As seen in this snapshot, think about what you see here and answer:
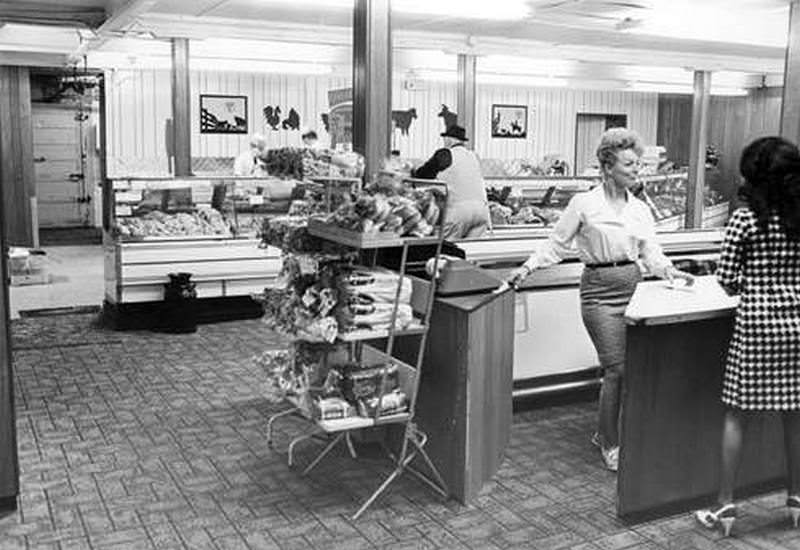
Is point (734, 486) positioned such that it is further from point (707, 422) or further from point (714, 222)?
point (714, 222)

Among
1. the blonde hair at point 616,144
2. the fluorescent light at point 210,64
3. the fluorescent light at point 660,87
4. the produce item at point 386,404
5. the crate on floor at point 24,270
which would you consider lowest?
the crate on floor at point 24,270

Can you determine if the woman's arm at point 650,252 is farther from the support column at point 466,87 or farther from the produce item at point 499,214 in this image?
the support column at point 466,87

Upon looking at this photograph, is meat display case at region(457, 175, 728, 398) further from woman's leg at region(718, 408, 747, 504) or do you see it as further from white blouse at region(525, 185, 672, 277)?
woman's leg at region(718, 408, 747, 504)

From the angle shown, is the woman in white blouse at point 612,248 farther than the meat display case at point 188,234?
No

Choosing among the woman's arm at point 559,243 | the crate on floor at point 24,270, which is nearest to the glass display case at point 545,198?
the woman's arm at point 559,243

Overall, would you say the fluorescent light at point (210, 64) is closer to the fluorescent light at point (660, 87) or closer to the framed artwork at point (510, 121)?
the framed artwork at point (510, 121)

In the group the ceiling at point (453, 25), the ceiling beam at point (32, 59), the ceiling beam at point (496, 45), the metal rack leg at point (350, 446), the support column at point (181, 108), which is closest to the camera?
the metal rack leg at point (350, 446)

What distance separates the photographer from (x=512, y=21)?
827 cm

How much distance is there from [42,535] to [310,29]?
630 centimetres

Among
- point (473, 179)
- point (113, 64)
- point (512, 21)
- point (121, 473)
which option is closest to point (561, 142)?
point (512, 21)

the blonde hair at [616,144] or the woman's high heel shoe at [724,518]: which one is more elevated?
the blonde hair at [616,144]

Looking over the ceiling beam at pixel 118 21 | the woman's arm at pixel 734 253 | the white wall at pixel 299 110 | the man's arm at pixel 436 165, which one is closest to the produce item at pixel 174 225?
the ceiling beam at pixel 118 21

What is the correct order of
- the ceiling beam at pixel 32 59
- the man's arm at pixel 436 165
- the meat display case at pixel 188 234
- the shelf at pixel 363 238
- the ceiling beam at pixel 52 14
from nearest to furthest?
1. the shelf at pixel 363 238
2. the man's arm at pixel 436 165
3. the meat display case at pixel 188 234
4. the ceiling beam at pixel 52 14
5. the ceiling beam at pixel 32 59

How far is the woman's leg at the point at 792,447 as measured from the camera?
12.0 ft
